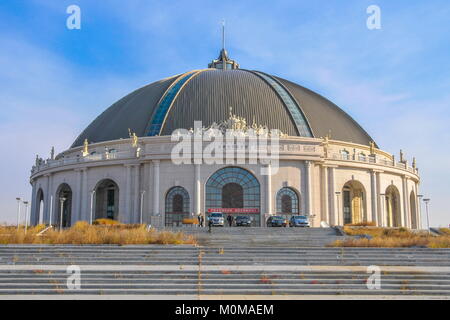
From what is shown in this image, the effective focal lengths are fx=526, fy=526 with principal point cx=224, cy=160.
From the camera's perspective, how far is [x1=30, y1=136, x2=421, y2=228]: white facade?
147 feet

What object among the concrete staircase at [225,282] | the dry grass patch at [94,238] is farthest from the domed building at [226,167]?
the concrete staircase at [225,282]

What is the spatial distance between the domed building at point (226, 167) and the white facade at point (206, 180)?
9 centimetres

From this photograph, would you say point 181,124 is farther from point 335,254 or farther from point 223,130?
point 335,254


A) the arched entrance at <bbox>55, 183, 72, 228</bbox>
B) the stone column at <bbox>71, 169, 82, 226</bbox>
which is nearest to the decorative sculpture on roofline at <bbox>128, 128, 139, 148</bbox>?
the stone column at <bbox>71, 169, 82, 226</bbox>

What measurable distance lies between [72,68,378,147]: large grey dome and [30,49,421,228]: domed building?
0.14 m

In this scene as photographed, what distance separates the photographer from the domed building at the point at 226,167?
44844 millimetres

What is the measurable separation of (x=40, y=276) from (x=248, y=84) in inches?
1569

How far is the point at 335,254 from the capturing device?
73.9 ft

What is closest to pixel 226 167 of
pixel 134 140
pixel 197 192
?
pixel 197 192

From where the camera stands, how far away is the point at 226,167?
45.0 meters

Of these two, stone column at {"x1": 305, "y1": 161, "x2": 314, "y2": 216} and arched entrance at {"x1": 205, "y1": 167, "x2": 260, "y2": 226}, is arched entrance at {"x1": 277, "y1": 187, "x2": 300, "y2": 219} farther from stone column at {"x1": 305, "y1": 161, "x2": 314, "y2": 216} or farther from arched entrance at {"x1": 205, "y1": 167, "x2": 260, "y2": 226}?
arched entrance at {"x1": 205, "y1": 167, "x2": 260, "y2": 226}

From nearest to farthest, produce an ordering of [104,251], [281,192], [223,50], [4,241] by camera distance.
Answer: [104,251] → [4,241] → [281,192] → [223,50]

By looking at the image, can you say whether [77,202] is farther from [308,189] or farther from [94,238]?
A: [94,238]

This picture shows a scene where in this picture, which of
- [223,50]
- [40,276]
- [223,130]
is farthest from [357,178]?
[40,276]
